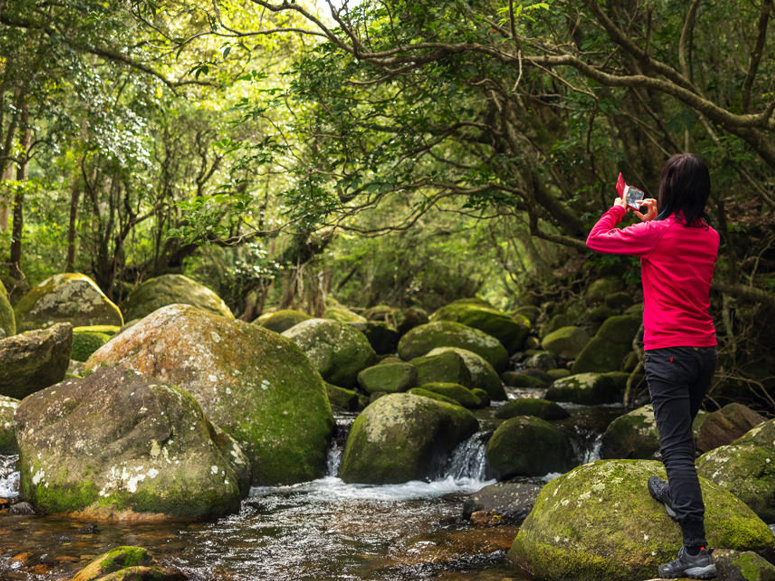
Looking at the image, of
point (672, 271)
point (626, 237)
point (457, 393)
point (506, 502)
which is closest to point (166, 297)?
point (457, 393)

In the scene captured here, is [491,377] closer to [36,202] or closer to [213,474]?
[213,474]

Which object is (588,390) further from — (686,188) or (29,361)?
(29,361)

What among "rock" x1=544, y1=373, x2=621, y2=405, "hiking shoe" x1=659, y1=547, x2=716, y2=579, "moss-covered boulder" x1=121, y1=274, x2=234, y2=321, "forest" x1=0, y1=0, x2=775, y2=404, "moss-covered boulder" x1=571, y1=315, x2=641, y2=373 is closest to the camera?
"hiking shoe" x1=659, y1=547, x2=716, y2=579

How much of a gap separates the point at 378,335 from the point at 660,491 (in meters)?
13.4

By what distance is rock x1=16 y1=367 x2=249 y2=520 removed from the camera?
566cm

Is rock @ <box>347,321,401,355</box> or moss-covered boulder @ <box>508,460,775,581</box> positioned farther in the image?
rock @ <box>347,321,401,355</box>

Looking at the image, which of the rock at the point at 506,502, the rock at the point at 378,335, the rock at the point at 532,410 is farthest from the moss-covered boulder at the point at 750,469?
the rock at the point at 378,335

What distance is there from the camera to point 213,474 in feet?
19.6

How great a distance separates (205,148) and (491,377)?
34.4ft

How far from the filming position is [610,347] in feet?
45.2

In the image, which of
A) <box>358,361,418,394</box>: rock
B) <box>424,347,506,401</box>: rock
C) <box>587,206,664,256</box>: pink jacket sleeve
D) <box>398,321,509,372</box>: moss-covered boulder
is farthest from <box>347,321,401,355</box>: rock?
<box>587,206,664,256</box>: pink jacket sleeve

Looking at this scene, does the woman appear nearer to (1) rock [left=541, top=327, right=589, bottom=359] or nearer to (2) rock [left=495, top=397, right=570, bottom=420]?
(2) rock [left=495, top=397, right=570, bottom=420]

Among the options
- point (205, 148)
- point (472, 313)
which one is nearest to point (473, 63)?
point (472, 313)

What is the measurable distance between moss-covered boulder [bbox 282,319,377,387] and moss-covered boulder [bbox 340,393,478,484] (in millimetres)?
3853
